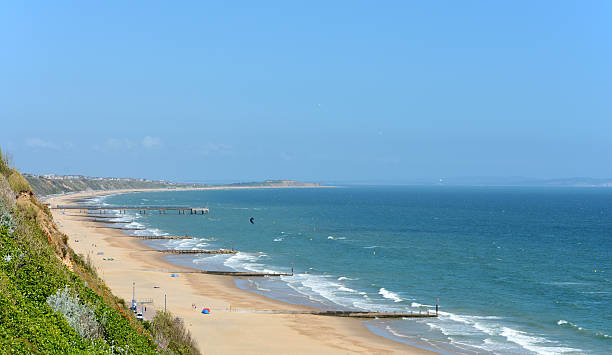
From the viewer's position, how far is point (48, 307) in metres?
20.2

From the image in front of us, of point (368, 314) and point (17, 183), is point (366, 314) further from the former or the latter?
point (17, 183)

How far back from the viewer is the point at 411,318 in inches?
1946

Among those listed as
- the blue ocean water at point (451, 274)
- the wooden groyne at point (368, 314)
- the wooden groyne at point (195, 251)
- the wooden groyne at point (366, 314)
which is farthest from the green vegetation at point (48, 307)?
the wooden groyne at point (195, 251)

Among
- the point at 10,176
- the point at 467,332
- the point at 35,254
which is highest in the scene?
the point at 10,176

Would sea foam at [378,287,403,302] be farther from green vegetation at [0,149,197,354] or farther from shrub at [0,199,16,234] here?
shrub at [0,199,16,234]

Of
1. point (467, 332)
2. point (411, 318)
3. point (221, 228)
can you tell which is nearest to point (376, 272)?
point (411, 318)

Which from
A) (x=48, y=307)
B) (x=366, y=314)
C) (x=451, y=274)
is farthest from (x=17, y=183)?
(x=451, y=274)

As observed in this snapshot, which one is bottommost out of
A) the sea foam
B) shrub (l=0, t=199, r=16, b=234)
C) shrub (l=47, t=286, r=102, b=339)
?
the sea foam

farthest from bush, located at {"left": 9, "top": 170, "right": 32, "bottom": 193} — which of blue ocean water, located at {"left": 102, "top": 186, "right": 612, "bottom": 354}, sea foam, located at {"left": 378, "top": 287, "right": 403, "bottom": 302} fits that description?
sea foam, located at {"left": 378, "top": 287, "right": 403, "bottom": 302}

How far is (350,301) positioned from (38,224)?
107 feet

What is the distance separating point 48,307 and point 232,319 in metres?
29.2

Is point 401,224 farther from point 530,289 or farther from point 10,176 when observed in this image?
point 10,176

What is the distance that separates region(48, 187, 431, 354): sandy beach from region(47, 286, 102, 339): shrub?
18235 mm

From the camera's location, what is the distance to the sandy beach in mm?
41000
